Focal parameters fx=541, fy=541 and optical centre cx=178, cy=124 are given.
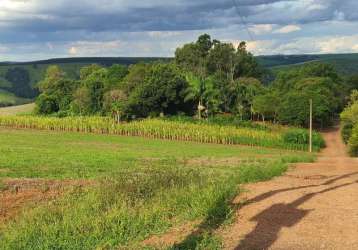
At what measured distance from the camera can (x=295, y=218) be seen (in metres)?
11.6

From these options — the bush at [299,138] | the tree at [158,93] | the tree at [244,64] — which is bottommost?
the bush at [299,138]

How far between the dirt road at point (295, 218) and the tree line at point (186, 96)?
57.0m

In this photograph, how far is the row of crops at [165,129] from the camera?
61.9 m

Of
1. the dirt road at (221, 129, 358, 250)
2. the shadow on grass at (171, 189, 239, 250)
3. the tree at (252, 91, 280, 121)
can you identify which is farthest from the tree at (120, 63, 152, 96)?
the shadow on grass at (171, 189, 239, 250)

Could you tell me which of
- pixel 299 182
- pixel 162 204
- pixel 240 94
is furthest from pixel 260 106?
pixel 162 204

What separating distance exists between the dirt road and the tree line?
57.0 meters

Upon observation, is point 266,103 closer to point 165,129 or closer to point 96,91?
point 165,129

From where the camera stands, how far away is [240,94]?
79.2 m

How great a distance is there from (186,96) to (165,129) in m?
11.4

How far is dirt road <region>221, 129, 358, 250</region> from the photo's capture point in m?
9.93

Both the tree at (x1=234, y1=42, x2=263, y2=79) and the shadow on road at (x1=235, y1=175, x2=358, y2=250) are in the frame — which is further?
the tree at (x1=234, y1=42, x2=263, y2=79)

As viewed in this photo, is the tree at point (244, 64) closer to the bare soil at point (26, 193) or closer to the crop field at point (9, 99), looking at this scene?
the bare soil at point (26, 193)

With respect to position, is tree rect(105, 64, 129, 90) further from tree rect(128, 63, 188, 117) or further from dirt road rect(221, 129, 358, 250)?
dirt road rect(221, 129, 358, 250)

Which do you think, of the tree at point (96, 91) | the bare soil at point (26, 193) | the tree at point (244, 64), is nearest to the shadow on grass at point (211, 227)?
the bare soil at point (26, 193)
